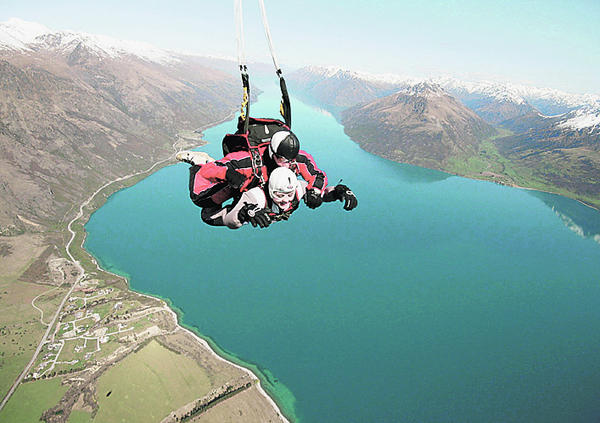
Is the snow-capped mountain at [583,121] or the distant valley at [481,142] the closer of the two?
the distant valley at [481,142]

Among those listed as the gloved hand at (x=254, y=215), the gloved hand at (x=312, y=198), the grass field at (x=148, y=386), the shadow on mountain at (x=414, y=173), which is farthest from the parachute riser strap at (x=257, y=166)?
the shadow on mountain at (x=414, y=173)

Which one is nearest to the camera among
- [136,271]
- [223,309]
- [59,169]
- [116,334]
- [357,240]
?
[116,334]

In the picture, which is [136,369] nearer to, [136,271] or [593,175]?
[136,271]

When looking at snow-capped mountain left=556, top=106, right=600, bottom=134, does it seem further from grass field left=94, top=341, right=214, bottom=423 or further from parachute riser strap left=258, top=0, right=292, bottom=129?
parachute riser strap left=258, top=0, right=292, bottom=129

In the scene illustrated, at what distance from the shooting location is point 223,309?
44.4 m

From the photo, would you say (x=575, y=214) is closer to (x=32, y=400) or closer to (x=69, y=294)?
(x=69, y=294)

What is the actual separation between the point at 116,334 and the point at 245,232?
3149cm

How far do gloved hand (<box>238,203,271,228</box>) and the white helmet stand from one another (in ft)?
1.20

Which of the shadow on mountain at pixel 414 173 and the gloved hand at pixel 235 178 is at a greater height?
the gloved hand at pixel 235 178

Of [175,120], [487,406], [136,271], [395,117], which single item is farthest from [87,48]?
[487,406]

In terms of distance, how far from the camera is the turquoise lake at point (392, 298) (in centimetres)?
3544

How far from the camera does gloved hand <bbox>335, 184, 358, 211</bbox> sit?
5.76 m

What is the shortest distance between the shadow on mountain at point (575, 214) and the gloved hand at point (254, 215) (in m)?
93.0

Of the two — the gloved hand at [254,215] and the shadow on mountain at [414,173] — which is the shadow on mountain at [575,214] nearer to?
the shadow on mountain at [414,173]
